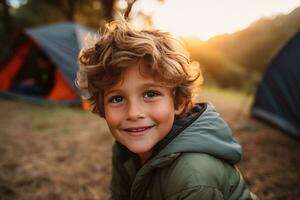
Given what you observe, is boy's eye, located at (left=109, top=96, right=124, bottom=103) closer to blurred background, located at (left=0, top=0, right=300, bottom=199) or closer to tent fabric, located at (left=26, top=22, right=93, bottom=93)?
blurred background, located at (left=0, top=0, right=300, bottom=199)

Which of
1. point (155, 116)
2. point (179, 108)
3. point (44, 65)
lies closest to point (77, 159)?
point (179, 108)

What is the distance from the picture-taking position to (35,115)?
5.23 meters

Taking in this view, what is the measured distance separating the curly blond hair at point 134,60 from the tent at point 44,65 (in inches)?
184

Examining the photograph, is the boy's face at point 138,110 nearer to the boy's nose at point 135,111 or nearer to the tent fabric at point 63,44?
the boy's nose at point 135,111

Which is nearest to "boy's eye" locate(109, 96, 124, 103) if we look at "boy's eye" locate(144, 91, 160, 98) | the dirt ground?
"boy's eye" locate(144, 91, 160, 98)

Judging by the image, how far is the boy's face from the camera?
142 cm

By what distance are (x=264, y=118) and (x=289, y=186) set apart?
→ 2699mm

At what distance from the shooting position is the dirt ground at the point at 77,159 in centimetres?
248

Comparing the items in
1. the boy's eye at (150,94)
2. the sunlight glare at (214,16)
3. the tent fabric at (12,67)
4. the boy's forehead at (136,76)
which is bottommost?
the tent fabric at (12,67)

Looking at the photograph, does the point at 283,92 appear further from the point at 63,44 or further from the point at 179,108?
the point at 63,44

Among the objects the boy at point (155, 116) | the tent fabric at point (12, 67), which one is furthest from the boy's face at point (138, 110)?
the tent fabric at point (12, 67)

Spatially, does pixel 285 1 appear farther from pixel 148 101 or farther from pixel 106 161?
pixel 106 161

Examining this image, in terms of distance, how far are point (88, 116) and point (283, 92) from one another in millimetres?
A: 3134

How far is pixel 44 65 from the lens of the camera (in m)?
6.70
